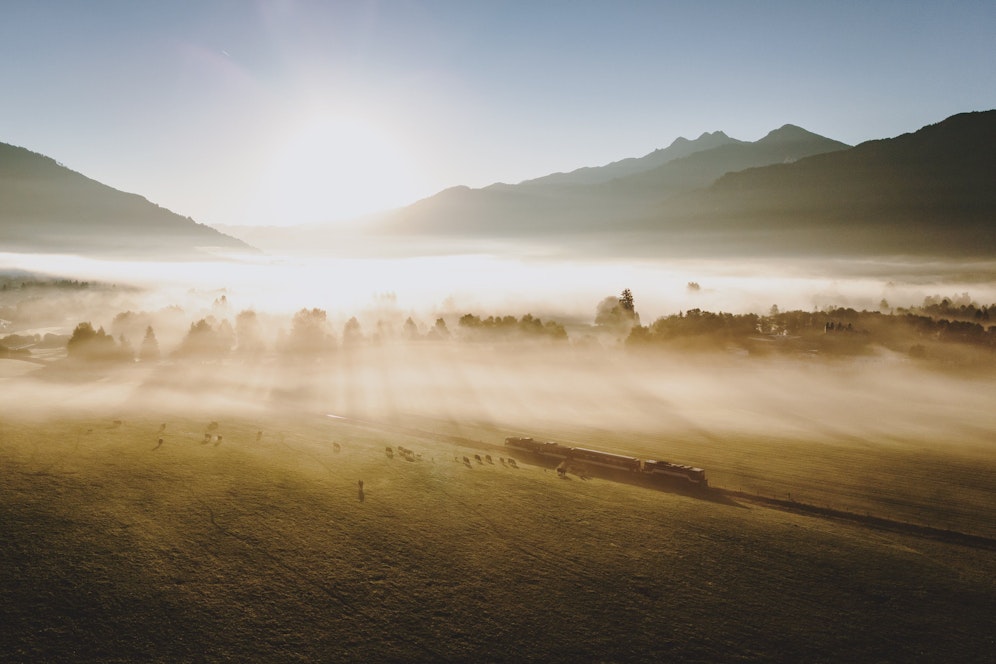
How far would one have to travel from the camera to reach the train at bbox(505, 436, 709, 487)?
255ft

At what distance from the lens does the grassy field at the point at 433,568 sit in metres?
39.1

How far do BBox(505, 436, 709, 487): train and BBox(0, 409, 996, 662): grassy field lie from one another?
768 cm

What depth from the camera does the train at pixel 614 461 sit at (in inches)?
3063

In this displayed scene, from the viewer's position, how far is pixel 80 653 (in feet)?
117

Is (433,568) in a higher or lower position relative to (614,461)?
lower

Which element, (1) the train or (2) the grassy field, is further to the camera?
(1) the train

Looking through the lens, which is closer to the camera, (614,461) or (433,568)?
(433,568)

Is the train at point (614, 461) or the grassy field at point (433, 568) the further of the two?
the train at point (614, 461)

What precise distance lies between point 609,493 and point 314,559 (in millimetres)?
39971

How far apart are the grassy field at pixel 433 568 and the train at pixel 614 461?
7.68m

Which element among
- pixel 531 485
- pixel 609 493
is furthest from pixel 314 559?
pixel 609 493

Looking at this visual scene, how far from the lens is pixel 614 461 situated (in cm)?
8381

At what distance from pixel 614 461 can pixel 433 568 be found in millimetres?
44220

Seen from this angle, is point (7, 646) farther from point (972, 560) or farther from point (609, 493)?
point (972, 560)
